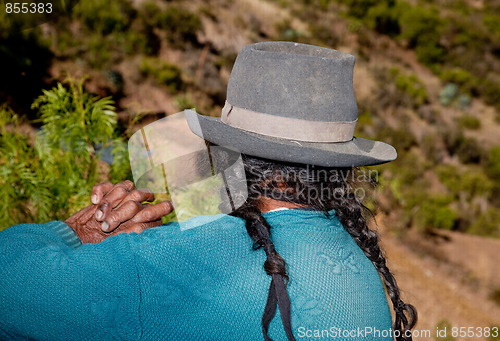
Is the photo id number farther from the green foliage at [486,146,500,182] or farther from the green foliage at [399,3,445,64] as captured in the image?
the green foliage at [399,3,445,64]

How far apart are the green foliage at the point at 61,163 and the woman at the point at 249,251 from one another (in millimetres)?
2478

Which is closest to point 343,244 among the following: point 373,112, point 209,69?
point 209,69

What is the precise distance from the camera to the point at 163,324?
3.73 feet

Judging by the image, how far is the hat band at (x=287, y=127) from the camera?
1451mm

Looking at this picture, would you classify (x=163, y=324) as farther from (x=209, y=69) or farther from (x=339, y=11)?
(x=339, y=11)

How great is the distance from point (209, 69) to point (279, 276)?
484 inches

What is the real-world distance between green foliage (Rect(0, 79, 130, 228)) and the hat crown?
2.69 meters

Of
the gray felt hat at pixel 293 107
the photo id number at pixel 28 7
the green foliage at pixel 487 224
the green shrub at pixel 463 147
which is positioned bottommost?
the green foliage at pixel 487 224

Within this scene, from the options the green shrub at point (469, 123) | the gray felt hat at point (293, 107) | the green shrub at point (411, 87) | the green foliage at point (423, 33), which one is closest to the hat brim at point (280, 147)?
the gray felt hat at point (293, 107)

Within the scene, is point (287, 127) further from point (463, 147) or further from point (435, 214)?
point (463, 147)

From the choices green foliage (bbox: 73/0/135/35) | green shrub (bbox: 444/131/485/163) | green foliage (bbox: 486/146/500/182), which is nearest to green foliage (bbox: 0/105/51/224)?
green foliage (bbox: 73/0/135/35)

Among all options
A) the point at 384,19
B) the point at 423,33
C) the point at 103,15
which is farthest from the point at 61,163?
the point at 423,33

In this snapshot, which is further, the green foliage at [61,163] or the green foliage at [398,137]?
the green foliage at [398,137]

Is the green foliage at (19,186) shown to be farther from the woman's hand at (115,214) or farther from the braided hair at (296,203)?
the braided hair at (296,203)
